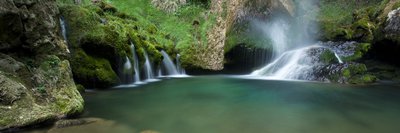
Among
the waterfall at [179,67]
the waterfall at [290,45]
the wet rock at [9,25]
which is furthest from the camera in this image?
the waterfall at [179,67]

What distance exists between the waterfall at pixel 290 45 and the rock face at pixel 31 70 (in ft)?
30.6

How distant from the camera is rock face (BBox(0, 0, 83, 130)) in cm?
595

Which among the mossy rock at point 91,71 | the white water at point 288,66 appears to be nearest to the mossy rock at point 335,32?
the white water at point 288,66

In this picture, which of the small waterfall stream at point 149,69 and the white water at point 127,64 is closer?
the white water at point 127,64

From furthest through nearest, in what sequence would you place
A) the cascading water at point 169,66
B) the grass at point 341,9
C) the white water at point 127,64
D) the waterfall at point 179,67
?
the grass at point 341,9 < the waterfall at point 179,67 < the cascading water at point 169,66 < the white water at point 127,64

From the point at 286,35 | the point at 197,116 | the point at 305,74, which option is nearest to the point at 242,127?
the point at 197,116

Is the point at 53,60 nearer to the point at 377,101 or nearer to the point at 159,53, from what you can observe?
the point at 159,53

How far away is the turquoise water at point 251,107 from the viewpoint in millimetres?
6737

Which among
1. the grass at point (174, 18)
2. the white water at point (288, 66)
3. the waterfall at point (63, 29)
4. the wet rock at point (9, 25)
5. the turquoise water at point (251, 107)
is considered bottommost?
the turquoise water at point (251, 107)

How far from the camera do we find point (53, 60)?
791 cm

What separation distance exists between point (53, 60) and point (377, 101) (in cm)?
859

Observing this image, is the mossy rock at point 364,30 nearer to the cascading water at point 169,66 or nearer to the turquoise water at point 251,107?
the turquoise water at point 251,107

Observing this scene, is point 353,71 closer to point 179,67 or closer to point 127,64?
point 179,67

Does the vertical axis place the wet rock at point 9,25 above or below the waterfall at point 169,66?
above
